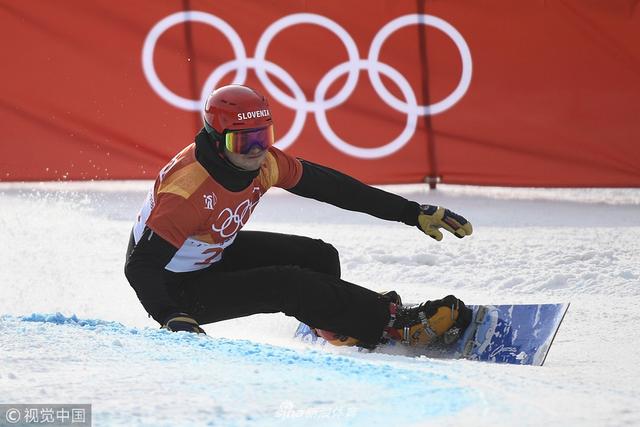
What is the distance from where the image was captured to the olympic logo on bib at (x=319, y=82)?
8.73m

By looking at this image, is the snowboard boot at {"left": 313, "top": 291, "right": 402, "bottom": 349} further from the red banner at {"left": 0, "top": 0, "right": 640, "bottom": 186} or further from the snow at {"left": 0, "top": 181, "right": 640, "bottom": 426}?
the red banner at {"left": 0, "top": 0, "right": 640, "bottom": 186}

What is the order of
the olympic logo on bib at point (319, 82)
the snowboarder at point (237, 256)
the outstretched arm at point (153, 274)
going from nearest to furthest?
the outstretched arm at point (153, 274), the snowboarder at point (237, 256), the olympic logo on bib at point (319, 82)

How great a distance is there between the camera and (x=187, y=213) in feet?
15.9

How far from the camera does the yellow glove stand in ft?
17.6

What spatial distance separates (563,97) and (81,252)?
3.59m

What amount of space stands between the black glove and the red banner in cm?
432

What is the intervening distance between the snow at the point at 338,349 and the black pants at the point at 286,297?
0.57 feet

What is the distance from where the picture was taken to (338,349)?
17.4 ft

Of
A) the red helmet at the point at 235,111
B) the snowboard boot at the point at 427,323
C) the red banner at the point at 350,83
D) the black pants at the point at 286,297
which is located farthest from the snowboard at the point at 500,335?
the red banner at the point at 350,83

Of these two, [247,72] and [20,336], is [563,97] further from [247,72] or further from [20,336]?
[20,336]

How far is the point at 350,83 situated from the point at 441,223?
11.7ft

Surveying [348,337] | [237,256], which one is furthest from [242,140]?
[348,337]

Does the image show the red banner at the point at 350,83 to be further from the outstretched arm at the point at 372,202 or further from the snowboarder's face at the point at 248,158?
the snowboarder's face at the point at 248,158

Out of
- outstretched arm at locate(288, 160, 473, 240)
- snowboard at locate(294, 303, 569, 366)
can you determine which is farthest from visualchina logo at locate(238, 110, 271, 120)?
snowboard at locate(294, 303, 569, 366)
